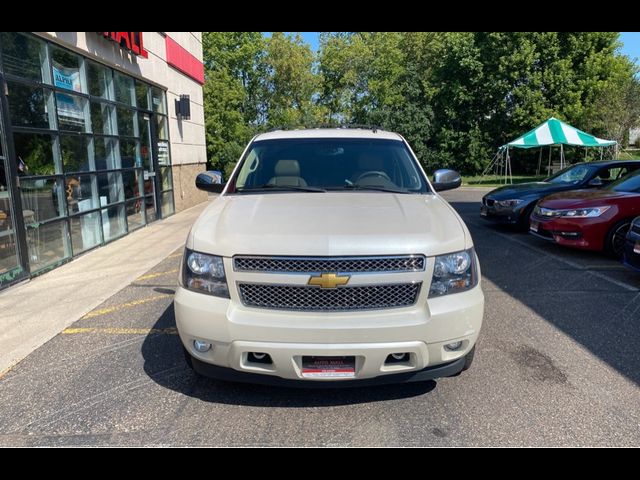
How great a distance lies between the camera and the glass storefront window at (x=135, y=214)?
10.1 meters

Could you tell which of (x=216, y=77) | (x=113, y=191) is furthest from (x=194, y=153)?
(x=216, y=77)

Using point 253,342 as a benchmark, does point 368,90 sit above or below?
above

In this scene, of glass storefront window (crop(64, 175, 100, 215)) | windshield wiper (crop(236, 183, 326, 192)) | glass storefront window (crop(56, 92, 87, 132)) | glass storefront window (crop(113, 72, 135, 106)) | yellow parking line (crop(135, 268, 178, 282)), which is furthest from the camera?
glass storefront window (crop(113, 72, 135, 106))

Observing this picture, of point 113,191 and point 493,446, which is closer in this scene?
point 493,446

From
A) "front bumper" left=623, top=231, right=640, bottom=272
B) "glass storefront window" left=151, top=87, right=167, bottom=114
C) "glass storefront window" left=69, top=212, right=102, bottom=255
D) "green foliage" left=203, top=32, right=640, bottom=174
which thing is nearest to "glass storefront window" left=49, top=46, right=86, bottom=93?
"glass storefront window" left=69, top=212, right=102, bottom=255

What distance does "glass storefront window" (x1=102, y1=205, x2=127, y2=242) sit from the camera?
8.84 metres

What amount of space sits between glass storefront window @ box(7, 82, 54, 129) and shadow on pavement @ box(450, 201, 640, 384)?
677 cm

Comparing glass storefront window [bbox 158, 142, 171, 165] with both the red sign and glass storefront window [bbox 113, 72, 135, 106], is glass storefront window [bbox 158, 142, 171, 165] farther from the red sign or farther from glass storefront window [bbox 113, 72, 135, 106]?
the red sign

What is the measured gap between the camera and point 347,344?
2.59m

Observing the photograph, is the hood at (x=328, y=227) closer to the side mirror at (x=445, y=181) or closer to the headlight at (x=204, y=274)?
the headlight at (x=204, y=274)

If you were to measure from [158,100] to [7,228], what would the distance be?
23.6 feet

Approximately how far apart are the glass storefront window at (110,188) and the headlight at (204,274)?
6706mm
